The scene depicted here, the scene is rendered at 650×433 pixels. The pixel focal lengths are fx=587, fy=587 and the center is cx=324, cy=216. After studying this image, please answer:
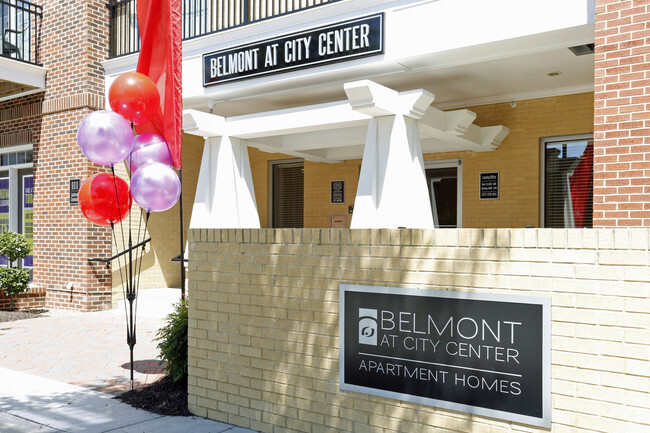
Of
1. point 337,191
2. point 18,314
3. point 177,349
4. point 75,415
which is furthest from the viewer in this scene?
point 337,191

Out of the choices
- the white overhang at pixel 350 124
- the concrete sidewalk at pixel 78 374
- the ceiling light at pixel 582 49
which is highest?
the ceiling light at pixel 582 49

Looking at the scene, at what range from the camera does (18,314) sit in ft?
36.1

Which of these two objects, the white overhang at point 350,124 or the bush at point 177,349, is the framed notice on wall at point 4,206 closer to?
the white overhang at point 350,124

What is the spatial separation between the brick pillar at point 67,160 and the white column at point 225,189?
2997 millimetres

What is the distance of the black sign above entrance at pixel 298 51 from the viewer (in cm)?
798

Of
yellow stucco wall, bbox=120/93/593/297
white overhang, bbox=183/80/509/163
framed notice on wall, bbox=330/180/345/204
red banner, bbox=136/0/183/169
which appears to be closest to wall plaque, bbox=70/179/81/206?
yellow stucco wall, bbox=120/93/593/297

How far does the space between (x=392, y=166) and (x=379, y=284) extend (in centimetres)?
381

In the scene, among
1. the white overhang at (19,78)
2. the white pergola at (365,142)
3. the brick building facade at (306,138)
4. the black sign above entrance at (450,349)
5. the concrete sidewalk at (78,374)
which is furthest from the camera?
the white overhang at (19,78)

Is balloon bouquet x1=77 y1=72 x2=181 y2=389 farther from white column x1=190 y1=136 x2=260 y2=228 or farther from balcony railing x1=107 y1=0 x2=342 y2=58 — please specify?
balcony railing x1=107 y1=0 x2=342 y2=58

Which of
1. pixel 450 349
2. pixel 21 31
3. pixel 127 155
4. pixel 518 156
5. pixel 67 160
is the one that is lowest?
pixel 450 349

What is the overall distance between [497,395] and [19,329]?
8711mm

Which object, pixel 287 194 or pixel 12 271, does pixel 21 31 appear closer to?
pixel 12 271

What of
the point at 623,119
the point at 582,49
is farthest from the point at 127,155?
the point at 582,49

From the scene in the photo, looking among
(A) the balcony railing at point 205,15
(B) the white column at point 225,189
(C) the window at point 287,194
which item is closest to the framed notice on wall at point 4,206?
(A) the balcony railing at point 205,15
